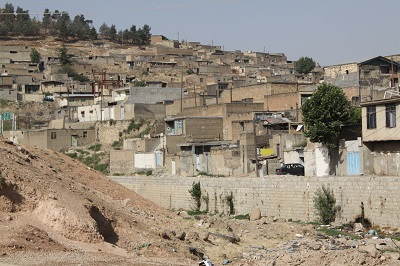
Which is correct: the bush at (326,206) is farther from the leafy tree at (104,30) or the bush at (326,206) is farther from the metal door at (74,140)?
the leafy tree at (104,30)

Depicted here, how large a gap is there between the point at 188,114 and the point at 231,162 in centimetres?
1113

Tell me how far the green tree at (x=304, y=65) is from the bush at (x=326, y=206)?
6872 centimetres

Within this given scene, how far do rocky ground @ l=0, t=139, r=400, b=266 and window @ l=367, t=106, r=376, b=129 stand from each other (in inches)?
179

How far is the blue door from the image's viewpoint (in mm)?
27555

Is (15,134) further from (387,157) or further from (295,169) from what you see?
(387,157)

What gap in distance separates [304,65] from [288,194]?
68204 mm

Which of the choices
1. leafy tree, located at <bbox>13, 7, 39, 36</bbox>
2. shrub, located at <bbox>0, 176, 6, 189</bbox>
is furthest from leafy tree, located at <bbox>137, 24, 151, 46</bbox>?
shrub, located at <bbox>0, 176, 6, 189</bbox>

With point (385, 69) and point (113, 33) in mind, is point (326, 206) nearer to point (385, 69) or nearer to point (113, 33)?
point (385, 69)

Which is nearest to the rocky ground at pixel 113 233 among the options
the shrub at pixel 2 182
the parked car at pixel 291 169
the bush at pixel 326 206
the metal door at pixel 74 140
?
the shrub at pixel 2 182

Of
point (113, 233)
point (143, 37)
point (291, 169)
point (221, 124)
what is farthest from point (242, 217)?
point (143, 37)

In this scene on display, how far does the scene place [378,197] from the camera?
71.9 feet

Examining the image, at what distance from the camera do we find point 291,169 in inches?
1252

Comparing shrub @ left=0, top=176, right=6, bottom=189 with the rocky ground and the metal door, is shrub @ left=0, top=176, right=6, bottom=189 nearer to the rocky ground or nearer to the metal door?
the rocky ground

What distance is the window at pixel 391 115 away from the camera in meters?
25.5
